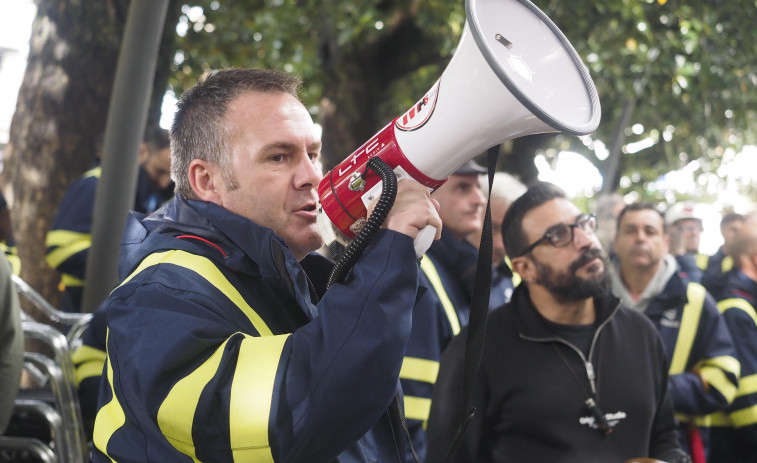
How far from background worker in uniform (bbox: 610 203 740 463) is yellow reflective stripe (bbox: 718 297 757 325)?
31 cm

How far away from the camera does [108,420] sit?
5.72 feet

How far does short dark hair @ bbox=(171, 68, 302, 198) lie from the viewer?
6.42 ft

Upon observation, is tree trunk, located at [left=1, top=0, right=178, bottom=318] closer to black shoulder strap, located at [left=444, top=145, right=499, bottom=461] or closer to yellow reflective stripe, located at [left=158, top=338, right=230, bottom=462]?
black shoulder strap, located at [left=444, top=145, right=499, bottom=461]

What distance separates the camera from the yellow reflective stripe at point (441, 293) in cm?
366

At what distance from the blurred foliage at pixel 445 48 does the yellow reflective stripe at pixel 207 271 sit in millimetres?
6139

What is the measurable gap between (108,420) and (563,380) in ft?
6.32

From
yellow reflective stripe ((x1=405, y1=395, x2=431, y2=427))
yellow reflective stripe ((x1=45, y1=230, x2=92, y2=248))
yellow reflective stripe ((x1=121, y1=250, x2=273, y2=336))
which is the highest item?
yellow reflective stripe ((x1=45, y1=230, x2=92, y2=248))

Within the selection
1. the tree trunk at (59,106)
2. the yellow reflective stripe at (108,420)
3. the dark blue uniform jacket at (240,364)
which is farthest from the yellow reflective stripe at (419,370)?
the tree trunk at (59,106)

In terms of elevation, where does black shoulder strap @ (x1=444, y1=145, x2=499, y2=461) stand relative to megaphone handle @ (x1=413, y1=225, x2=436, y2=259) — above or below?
below

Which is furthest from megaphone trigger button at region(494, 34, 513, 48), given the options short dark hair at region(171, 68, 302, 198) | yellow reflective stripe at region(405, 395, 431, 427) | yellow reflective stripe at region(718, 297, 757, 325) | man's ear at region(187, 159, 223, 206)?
yellow reflective stripe at region(718, 297, 757, 325)

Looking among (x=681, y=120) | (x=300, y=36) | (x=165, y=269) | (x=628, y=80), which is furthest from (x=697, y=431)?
(x=300, y=36)

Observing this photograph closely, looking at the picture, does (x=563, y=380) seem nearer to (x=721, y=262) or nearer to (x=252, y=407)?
(x=252, y=407)

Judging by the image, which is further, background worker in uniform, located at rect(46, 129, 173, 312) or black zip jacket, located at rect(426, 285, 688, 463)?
background worker in uniform, located at rect(46, 129, 173, 312)

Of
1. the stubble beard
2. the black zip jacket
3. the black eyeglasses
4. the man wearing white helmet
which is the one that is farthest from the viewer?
the man wearing white helmet
